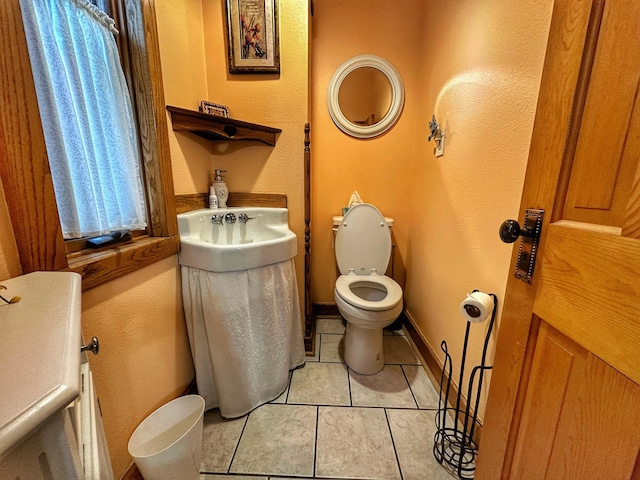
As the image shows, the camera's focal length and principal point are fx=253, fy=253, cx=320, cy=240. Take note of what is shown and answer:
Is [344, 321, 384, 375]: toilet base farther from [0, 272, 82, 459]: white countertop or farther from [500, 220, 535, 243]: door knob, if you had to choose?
[0, 272, 82, 459]: white countertop

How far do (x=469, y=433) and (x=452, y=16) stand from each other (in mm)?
1941

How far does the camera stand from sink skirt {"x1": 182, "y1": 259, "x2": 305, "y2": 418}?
1110mm

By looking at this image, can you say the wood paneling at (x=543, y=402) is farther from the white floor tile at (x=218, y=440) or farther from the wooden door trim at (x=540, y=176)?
the white floor tile at (x=218, y=440)

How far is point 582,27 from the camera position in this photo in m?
0.47

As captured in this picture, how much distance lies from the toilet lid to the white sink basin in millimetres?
418

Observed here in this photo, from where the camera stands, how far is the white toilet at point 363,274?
4.78 ft

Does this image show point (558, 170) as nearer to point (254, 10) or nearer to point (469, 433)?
point (469, 433)

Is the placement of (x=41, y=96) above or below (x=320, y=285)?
above

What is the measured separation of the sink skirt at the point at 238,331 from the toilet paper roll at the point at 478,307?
0.79m

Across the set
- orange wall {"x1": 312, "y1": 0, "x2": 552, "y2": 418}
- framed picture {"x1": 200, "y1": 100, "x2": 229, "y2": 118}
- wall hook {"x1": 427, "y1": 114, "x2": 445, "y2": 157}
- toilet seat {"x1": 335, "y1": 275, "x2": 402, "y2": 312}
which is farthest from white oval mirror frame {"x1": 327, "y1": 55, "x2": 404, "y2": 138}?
toilet seat {"x1": 335, "y1": 275, "x2": 402, "y2": 312}

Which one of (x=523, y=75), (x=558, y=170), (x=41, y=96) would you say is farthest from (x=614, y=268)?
(x=41, y=96)

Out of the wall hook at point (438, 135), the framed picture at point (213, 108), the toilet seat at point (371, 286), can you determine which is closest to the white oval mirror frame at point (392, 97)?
the wall hook at point (438, 135)

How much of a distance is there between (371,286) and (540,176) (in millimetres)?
1209

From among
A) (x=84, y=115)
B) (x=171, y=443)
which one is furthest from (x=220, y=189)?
(x=171, y=443)
